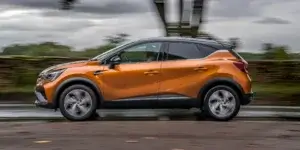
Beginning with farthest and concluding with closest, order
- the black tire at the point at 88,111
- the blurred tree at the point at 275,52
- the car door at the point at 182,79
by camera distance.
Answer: the blurred tree at the point at 275,52
the car door at the point at 182,79
the black tire at the point at 88,111

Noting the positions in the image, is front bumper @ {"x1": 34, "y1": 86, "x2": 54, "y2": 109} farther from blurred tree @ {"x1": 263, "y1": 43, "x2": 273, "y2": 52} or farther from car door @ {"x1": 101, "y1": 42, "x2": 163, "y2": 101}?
blurred tree @ {"x1": 263, "y1": 43, "x2": 273, "y2": 52}

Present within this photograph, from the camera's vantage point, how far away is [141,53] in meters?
13.2

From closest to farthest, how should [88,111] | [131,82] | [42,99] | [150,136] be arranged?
[150,136] → [88,111] → [131,82] → [42,99]

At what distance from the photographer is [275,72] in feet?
65.4

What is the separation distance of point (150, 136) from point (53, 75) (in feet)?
11.9

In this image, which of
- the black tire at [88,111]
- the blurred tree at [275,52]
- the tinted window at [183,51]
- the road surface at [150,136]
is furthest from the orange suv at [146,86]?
the blurred tree at [275,52]

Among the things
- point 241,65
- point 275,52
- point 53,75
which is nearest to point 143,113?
point 53,75

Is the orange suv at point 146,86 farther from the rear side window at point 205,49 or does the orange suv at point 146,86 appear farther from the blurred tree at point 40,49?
the blurred tree at point 40,49

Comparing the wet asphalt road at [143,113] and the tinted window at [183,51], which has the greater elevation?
the tinted window at [183,51]

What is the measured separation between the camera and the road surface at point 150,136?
9.12 meters

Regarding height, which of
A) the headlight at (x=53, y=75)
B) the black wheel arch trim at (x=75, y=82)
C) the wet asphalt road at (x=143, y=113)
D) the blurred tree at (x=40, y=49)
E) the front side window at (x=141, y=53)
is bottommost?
the wet asphalt road at (x=143, y=113)

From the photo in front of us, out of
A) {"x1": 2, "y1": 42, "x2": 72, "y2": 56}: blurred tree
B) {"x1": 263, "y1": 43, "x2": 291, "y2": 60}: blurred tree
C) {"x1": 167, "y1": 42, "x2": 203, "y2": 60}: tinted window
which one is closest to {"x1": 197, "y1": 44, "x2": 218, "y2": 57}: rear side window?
{"x1": 167, "y1": 42, "x2": 203, "y2": 60}: tinted window

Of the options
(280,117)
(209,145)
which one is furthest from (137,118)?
(209,145)

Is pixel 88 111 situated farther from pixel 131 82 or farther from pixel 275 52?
pixel 275 52
